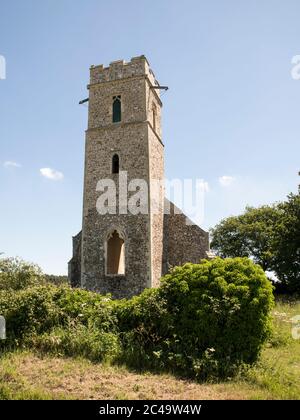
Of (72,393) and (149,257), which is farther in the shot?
(149,257)

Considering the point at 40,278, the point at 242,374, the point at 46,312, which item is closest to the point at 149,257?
the point at 40,278

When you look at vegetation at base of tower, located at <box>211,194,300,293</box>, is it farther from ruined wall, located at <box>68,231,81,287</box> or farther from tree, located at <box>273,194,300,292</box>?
ruined wall, located at <box>68,231,81,287</box>

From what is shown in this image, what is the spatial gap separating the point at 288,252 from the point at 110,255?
15461 mm

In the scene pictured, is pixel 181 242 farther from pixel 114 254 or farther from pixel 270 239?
pixel 270 239

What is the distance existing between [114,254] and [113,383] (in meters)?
13.9

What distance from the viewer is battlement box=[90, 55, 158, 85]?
20531 mm

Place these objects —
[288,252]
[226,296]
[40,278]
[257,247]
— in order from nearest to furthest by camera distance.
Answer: [226,296] → [40,278] → [288,252] → [257,247]

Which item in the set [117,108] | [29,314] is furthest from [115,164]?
[29,314]

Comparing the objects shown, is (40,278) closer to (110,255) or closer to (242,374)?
(110,255)

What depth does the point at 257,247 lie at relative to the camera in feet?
125

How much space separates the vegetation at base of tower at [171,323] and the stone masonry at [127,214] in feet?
29.5

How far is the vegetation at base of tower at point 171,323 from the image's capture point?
7.67 meters

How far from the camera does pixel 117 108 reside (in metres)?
20.6
